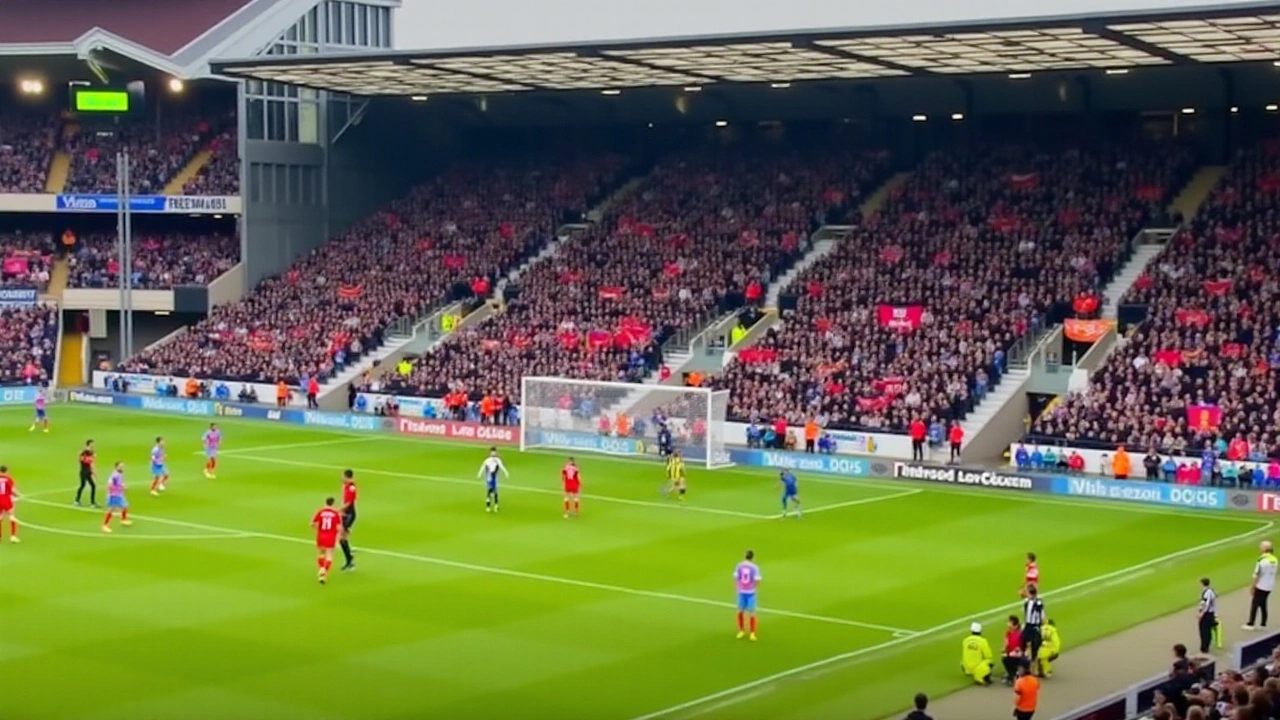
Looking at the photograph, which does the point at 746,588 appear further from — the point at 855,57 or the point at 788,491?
the point at 855,57

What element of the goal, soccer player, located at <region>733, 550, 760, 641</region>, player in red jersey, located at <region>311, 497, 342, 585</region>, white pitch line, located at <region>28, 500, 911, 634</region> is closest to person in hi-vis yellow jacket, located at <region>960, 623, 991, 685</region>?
white pitch line, located at <region>28, 500, 911, 634</region>

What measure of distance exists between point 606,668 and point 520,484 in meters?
20.5

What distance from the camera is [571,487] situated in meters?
41.1

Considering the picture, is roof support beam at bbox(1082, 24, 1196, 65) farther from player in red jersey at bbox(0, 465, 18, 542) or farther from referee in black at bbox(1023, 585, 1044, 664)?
player in red jersey at bbox(0, 465, 18, 542)

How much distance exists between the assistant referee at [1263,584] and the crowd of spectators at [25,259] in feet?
185

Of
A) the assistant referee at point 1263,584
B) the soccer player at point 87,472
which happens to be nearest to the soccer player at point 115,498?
the soccer player at point 87,472

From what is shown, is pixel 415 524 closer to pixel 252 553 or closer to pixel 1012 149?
pixel 252 553

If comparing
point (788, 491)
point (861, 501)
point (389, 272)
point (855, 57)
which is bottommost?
point (861, 501)

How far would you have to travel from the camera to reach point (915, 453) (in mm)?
50562

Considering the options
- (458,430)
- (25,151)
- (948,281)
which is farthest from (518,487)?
(25,151)

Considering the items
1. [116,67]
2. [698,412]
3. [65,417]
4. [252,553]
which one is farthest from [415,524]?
[116,67]

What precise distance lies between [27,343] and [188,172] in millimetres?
9882

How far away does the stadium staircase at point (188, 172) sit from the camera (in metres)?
75.8

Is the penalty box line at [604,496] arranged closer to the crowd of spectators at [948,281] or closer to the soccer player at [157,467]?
the soccer player at [157,467]
